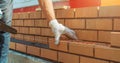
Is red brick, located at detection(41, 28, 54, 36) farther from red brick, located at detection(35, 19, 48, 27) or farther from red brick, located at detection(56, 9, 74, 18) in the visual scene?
red brick, located at detection(56, 9, 74, 18)

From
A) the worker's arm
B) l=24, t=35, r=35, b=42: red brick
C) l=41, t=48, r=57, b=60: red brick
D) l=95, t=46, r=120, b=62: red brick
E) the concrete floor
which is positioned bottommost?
the concrete floor

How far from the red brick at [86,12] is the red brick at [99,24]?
1.7 inches

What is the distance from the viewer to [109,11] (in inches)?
60.7

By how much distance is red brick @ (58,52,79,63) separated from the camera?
1.68 m

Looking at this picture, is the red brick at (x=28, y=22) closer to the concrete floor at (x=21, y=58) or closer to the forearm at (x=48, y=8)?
the concrete floor at (x=21, y=58)

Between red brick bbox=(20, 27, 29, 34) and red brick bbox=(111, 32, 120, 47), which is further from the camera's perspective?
red brick bbox=(20, 27, 29, 34)

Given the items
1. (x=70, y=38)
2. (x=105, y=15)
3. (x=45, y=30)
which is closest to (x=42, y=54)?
(x=45, y=30)

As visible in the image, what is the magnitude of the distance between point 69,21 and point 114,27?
1.58ft

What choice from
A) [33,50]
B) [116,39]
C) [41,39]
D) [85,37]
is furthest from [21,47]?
[116,39]

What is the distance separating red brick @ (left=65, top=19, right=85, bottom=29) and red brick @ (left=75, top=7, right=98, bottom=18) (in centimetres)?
4

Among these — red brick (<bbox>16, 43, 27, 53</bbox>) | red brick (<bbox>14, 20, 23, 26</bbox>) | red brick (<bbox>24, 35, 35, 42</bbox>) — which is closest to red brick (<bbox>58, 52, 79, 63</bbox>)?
red brick (<bbox>24, 35, 35, 42</bbox>)

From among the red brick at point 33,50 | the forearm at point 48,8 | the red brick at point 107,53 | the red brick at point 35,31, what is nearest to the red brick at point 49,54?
the red brick at point 33,50

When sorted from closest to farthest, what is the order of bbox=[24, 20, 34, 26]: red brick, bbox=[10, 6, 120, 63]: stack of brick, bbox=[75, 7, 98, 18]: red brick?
bbox=[10, 6, 120, 63]: stack of brick → bbox=[75, 7, 98, 18]: red brick → bbox=[24, 20, 34, 26]: red brick

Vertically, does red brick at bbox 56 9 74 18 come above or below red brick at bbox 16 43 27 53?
above
